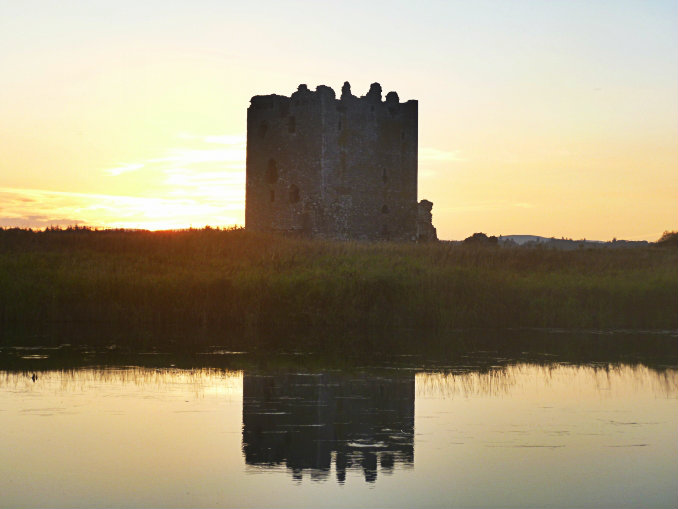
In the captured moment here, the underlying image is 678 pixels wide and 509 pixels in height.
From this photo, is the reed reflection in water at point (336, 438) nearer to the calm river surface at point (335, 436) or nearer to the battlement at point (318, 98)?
Answer: the calm river surface at point (335, 436)

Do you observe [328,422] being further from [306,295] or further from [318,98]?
[318,98]

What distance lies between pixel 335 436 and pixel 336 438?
0.28ft

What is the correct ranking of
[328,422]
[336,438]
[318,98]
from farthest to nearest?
[318,98] < [328,422] < [336,438]

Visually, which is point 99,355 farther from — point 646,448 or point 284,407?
point 646,448

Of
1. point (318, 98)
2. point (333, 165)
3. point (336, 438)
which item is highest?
point (318, 98)

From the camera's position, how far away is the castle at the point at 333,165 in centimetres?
3888

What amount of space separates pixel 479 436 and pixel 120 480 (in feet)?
12.3

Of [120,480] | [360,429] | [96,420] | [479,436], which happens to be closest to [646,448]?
[479,436]

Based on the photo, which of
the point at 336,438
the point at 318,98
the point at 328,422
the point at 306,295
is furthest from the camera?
the point at 318,98

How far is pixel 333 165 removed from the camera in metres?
39.0

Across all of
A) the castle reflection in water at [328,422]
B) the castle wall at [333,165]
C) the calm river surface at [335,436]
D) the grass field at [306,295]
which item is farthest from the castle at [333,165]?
the castle reflection in water at [328,422]

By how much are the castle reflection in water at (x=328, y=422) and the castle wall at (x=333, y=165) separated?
84.2ft

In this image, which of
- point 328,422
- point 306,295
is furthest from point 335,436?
point 306,295

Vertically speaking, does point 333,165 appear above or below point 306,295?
above
